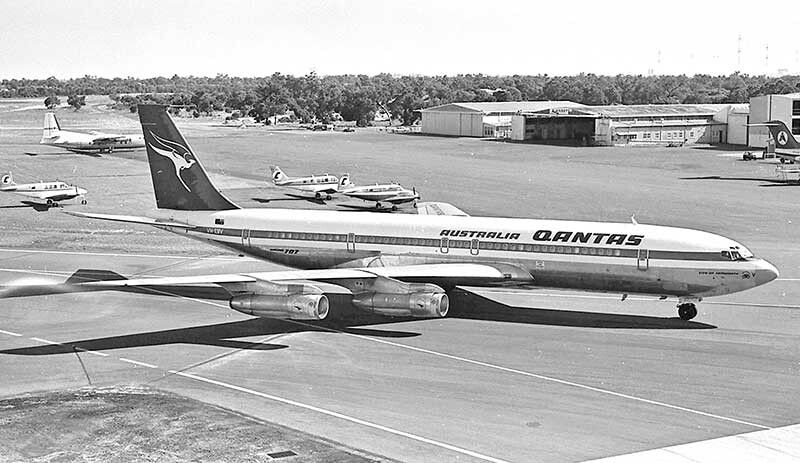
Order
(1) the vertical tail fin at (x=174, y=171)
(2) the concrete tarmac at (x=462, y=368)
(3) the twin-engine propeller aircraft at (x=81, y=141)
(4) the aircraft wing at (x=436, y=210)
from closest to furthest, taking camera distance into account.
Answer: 1. (2) the concrete tarmac at (x=462, y=368)
2. (1) the vertical tail fin at (x=174, y=171)
3. (4) the aircraft wing at (x=436, y=210)
4. (3) the twin-engine propeller aircraft at (x=81, y=141)

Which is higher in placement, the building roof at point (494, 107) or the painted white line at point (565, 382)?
the building roof at point (494, 107)

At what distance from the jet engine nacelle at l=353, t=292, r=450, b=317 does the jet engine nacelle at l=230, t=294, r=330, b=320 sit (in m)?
2.31

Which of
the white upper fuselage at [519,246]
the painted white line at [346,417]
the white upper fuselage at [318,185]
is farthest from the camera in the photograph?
the white upper fuselage at [318,185]

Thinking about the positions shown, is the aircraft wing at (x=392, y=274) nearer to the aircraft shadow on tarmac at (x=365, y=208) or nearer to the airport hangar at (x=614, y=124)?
the aircraft shadow on tarmac at (x=365, y=208)

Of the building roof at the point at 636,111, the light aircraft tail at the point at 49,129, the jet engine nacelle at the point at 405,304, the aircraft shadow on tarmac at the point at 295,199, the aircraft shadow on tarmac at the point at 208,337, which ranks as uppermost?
the building roof at the point at 636,111

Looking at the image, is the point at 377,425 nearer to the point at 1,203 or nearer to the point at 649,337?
the point at 649,337

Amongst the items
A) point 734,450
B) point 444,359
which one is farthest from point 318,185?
point 734,450

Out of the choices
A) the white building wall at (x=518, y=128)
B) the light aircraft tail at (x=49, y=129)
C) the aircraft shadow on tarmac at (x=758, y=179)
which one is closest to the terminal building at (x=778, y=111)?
the aircraft shadow on tarmac at (x=758, y=179)

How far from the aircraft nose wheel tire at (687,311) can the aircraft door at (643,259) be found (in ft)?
10.3

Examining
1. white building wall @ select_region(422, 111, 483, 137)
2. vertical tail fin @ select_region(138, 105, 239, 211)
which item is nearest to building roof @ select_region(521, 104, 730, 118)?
white building wall @ select_region(422, 111, 483, 137)

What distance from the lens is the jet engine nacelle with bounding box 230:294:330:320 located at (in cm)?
4006

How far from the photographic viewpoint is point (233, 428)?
29.8 metres

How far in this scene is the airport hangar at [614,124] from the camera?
520 feet

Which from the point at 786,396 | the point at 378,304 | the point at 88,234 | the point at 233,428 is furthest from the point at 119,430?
the point at 88,234
